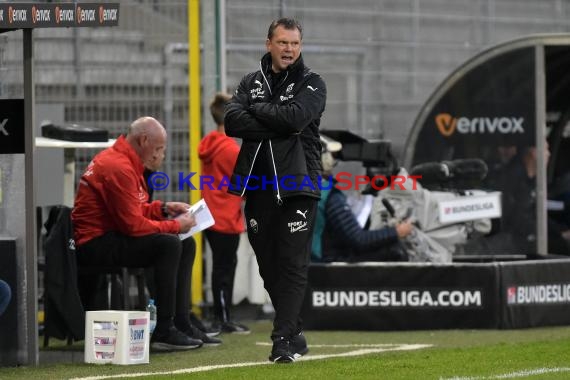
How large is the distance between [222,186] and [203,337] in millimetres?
1539

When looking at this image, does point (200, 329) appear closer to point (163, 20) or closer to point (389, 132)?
point (163, 20)

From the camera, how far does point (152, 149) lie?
9227mm

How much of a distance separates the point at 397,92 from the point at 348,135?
2.03 metres

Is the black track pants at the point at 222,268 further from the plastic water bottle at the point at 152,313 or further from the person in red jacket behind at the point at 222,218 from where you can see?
the plastic water bottle at the point at 152,313

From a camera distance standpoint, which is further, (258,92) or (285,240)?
(258,92)

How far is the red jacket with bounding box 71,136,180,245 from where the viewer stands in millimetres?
9000

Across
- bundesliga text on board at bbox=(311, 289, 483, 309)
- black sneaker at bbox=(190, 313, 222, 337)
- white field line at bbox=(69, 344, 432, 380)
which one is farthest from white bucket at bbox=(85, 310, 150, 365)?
bundesliga text on board at bbox=(311, 289, 483, 309)

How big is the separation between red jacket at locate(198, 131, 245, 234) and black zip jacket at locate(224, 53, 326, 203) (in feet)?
8.84

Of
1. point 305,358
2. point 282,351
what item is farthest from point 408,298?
point 282,351

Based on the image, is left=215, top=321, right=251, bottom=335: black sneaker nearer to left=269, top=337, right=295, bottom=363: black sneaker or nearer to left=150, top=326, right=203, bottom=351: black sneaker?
left=150, top=326, right=203, bottom=351: black sneaker

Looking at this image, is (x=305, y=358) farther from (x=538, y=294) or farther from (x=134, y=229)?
(x=538, y=294)

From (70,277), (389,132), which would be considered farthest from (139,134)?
(389,132)

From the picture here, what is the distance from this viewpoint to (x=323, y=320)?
10.9 m

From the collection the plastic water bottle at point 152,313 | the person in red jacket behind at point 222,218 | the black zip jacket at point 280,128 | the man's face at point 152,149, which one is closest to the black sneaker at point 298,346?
the black zip jacket at point 280,128
